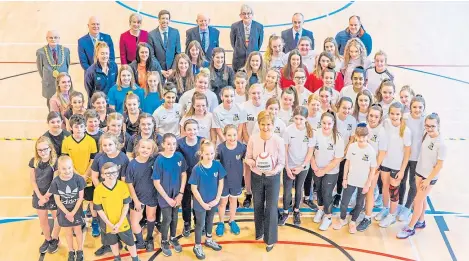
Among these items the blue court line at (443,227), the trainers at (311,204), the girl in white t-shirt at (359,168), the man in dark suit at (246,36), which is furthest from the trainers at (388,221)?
the man in dark suit at (246,36)

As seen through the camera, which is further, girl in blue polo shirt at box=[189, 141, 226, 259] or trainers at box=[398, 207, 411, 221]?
trainers at box=[398, 207, 411, 221]

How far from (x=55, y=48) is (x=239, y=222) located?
12.0 feet

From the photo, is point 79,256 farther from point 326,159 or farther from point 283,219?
point 326,159

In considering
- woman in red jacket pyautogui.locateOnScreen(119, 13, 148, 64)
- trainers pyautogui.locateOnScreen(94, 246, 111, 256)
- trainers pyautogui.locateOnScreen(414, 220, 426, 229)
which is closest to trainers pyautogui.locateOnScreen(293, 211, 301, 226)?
trainers pyautogui.locateOnScreen(414, 220, 426, 229)

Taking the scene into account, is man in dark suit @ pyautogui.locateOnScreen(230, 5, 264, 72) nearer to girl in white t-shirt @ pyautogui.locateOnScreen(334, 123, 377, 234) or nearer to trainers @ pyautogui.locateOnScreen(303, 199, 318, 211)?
trainers @ pyautogui.locateOnScreen(303, 199, 318, 211)

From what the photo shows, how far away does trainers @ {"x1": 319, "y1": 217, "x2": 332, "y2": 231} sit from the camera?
795 centimetres

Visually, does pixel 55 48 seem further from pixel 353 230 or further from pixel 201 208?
pixel 353 230

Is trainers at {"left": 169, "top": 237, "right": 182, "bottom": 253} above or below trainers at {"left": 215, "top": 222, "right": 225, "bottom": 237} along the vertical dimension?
below

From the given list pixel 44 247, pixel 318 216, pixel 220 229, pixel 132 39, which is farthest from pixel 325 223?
pixel 132 39

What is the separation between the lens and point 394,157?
7.66 metres

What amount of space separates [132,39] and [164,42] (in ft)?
1.58

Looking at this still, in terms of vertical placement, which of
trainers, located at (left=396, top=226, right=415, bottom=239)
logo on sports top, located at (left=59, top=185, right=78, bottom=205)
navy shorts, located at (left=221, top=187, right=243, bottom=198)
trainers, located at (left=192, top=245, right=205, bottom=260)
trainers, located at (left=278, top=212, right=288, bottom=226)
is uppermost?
logo on sports top, located at (left=59, top=185, right=78, bottom=205)

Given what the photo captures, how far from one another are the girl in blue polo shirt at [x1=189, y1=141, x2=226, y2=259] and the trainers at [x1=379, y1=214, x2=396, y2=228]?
88.7 inches

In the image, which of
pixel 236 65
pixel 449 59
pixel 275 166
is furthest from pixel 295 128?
pixel 449 59
